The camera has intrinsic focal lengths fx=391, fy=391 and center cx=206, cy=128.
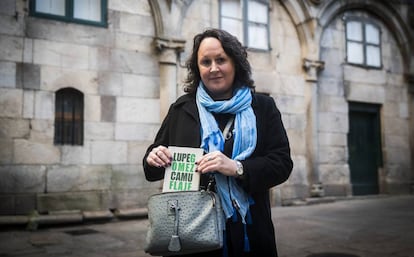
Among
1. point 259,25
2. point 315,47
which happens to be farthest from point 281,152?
point 315,47

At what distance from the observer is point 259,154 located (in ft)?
6.95

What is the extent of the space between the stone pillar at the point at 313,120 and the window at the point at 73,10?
518cm

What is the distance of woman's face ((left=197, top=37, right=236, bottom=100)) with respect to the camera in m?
2.12

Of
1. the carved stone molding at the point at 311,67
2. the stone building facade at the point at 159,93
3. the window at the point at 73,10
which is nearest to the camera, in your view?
the stone building facade at the point at 159,93

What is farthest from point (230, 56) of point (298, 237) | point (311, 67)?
point (311, 67)

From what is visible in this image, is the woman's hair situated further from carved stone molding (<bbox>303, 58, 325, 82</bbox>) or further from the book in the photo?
carved stone molding (<bbox>303, 58, 325, 82</bbox>)

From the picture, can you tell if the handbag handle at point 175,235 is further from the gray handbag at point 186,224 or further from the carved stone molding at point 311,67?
the carved stone molding at point 311,67

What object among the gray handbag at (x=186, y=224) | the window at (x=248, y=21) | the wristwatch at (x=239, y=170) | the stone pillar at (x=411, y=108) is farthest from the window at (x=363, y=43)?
the gray handbag at (x=186, y=224)

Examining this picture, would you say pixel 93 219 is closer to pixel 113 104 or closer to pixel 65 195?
pixel 65 195

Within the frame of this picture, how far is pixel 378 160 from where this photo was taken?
1131 cm

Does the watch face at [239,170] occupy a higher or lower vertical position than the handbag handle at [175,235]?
higher

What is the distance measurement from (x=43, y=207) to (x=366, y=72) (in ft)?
29.8

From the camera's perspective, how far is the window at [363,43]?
432 inches

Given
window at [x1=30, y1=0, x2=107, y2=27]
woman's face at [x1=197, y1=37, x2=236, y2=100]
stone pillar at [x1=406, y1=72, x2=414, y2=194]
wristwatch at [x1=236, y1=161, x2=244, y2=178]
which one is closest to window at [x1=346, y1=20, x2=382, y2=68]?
stone pillar at [x1=406, y1=72, x2=414, y2=194]
